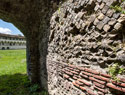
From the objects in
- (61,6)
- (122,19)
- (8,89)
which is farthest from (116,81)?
(8,89)

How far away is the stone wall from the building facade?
49.2 m

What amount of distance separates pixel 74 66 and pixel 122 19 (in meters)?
1.58

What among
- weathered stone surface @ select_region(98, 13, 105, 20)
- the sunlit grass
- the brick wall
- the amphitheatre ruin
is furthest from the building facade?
weathered stone surface @ select_region(98, 13, 105, 20)

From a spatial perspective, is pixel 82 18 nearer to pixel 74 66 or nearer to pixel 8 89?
pixel 74 66

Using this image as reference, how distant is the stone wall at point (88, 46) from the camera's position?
5.54 ft

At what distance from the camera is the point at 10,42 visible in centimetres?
4903

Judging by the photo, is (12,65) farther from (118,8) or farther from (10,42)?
(10,42)

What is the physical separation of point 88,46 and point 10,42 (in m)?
53.9

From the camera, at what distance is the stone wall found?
1689 mm

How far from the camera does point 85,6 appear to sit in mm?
2297

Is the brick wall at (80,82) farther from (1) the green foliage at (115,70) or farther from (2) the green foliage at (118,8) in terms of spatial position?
(2) the green foliage at (118,8)

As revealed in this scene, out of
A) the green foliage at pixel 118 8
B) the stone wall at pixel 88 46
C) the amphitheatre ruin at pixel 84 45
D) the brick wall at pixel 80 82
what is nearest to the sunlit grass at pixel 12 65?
the brick wall at pixel 80 82

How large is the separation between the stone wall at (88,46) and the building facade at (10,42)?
161 feet

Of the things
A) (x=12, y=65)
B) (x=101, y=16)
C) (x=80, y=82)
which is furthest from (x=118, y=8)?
(x=12, y=65)
